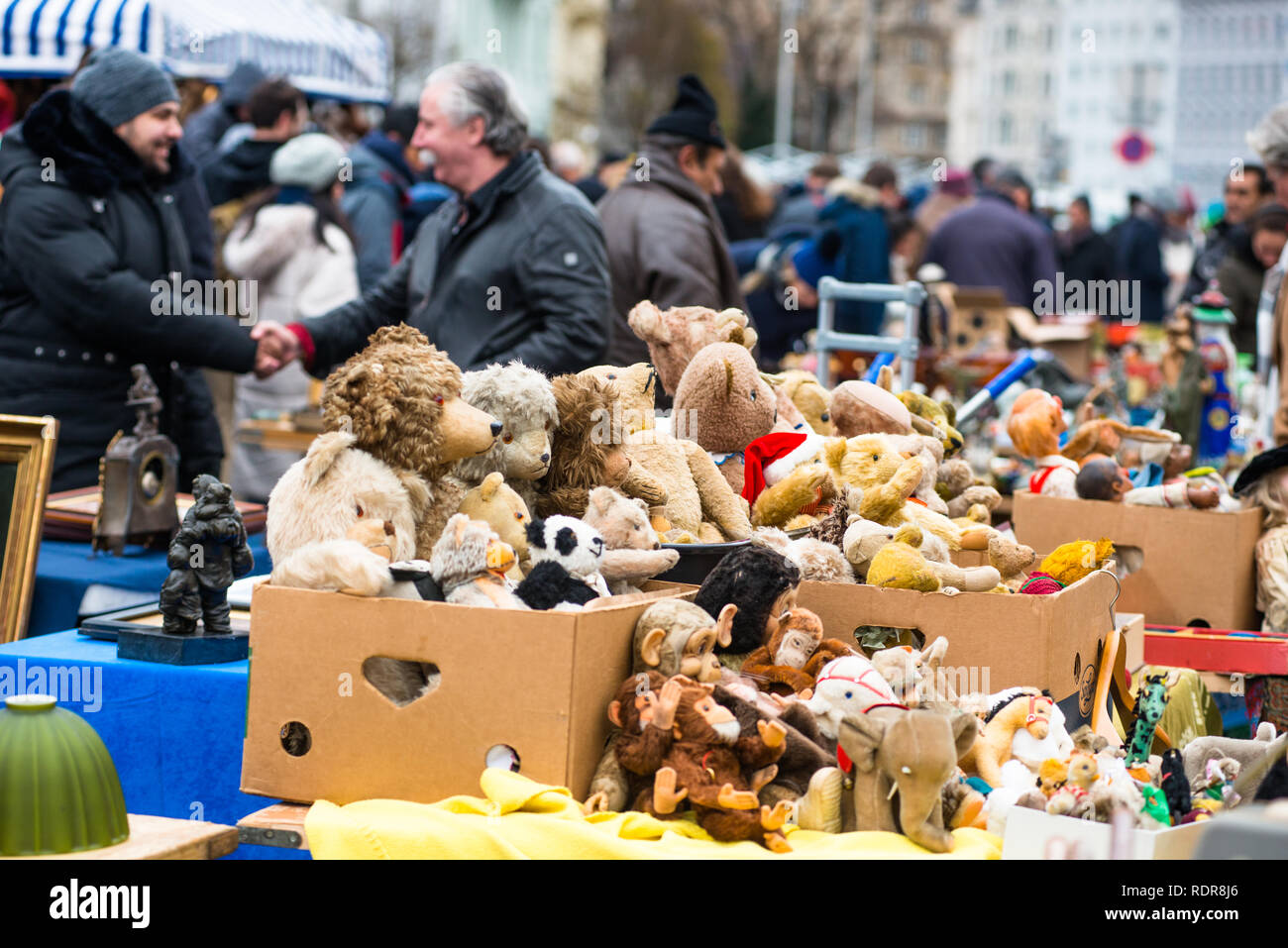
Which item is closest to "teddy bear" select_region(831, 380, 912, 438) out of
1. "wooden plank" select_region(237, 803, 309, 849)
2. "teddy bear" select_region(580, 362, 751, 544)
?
"teddy bear" select_region(580, 362, 751, 544)

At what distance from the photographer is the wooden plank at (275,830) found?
1.85 meters

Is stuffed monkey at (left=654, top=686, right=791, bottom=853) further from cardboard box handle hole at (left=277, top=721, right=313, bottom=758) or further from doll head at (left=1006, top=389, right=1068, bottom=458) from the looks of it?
doll head at (left=1006, top=389, right=1068, bottom=458)

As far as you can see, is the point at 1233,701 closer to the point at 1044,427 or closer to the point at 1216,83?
the point at 1044,427

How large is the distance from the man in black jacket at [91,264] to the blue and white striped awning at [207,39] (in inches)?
101

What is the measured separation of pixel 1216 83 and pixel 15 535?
5724 cm

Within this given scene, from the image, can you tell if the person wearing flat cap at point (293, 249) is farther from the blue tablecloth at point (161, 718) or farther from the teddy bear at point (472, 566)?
the teddy bear at point (472, 566)

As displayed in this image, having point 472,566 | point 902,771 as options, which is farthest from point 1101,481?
point 472,566

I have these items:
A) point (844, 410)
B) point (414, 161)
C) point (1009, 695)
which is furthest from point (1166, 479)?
point (414, 161)

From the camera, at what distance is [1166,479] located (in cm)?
349

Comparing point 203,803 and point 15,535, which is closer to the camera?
point 203,803

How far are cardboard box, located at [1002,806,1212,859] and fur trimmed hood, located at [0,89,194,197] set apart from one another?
3.17 metres
